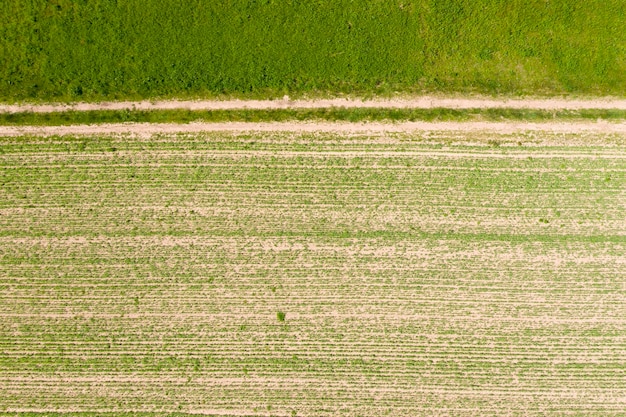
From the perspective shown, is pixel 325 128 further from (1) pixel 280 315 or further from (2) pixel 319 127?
(1) pixel 280 315

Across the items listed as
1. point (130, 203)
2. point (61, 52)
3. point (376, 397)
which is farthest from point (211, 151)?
point (376, 397)

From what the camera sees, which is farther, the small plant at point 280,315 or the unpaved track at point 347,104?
the unpaved track at point 347,104

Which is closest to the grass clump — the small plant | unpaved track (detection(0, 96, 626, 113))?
unpaved track (detection(0, 96, 626, 113))

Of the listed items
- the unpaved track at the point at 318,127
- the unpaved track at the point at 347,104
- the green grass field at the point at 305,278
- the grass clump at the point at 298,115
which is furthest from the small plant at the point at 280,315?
the unpaved track at the point at 347,104

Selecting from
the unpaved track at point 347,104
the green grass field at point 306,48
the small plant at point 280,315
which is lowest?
the small plant at point 280,315

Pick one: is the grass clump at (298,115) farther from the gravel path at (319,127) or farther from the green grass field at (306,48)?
the green grass field at (306,48)

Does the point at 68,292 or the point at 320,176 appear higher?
the point at 320,176

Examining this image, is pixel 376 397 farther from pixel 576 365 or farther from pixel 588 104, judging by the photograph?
pixel 588 104
